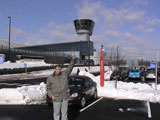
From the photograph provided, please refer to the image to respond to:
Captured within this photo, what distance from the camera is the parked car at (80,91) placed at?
7.89 m

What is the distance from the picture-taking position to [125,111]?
309 inches

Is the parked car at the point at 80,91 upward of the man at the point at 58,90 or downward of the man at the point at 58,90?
downward

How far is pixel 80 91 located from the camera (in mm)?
8336

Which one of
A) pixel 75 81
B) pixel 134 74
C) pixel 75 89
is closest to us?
pixel 75 89

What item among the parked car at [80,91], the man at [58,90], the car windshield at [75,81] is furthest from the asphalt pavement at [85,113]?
the man at [58,90]

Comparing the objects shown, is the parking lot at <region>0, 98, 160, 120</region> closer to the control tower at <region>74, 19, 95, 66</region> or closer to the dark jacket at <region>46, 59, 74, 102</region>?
the dark jacket at <region>46, 59, 74, 102</region>

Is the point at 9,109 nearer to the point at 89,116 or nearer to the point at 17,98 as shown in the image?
the point at 17,98

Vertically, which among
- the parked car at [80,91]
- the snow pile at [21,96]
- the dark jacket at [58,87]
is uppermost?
the dark jacket at [58,87]

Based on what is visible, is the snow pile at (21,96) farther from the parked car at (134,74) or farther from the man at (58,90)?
the parked car at (134,74)

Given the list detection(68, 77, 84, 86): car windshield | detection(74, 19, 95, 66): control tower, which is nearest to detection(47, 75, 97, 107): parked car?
detection(68, 77, 84, 86): car windshield

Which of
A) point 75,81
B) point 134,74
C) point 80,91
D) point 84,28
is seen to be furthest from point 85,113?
point 84,28

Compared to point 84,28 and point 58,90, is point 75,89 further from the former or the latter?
point 84,28

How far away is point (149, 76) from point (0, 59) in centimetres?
2212

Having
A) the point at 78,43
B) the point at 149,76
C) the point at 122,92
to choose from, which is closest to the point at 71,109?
the point at 122,92
